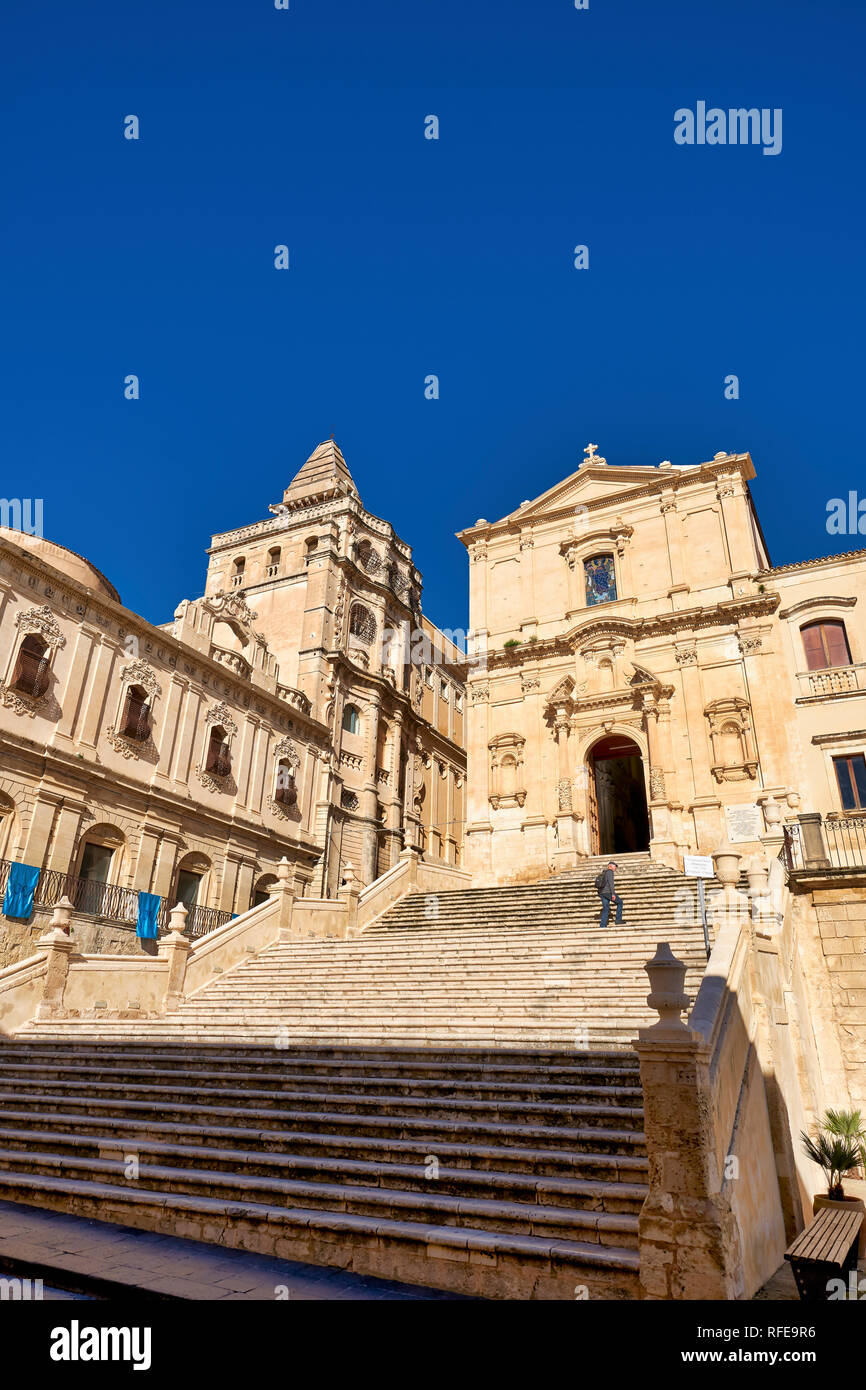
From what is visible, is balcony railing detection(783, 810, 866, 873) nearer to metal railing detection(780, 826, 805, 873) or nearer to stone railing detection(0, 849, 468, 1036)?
metal railing detection(780, 826, 805, 873)

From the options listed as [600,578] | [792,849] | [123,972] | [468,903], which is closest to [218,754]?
[468,903]

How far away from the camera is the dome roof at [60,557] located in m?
23.3

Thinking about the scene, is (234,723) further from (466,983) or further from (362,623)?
(466,983)

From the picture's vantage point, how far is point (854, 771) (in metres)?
19.9

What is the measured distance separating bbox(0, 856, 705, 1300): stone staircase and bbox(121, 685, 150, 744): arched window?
10.9m

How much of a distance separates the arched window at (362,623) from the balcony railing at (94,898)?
17.3m

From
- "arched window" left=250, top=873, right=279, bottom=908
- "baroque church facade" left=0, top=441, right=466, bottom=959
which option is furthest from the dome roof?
"arched window" left=250, top=873, right=279, bottom=908

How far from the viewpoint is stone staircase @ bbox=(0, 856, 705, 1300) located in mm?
5984

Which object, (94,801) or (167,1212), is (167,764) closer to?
(94,801)

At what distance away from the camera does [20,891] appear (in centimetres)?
1831

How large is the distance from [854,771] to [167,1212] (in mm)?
18728

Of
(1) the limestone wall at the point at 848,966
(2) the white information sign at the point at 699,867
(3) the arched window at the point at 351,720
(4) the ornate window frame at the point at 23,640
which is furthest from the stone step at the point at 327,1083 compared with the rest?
(3) the arched window at the point at 351,720

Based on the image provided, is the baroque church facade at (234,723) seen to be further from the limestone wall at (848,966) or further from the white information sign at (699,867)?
the limestone wall at (848,966)
